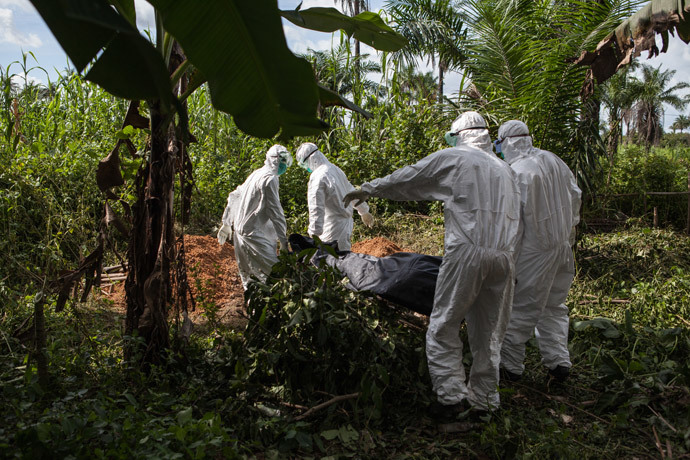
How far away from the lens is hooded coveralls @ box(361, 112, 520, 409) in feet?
10.8

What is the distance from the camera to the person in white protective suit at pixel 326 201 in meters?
5.77

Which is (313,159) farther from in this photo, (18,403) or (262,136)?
(18,403)

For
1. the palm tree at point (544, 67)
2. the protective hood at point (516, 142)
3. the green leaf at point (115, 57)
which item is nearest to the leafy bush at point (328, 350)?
the green leaf at point (115, 57)

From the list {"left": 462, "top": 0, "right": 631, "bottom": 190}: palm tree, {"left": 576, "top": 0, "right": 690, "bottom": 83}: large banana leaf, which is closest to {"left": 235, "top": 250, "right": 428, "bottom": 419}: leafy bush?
{"left": 576, "top": 0, "right": 690, "bottom": 83}: large banana leaf

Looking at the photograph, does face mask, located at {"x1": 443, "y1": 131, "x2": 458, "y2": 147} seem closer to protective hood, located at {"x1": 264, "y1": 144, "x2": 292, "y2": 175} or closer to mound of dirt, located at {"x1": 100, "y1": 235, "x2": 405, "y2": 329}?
protective hood, located at {"x1": 264, "y1": 144, "x2": 292, "y2": 175}

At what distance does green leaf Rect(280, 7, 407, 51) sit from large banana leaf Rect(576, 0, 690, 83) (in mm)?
2700

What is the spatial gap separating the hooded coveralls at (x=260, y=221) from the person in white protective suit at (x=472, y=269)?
2301mm

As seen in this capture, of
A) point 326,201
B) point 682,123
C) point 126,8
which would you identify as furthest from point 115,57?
point 682,123

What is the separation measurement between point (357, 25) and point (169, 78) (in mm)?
2130

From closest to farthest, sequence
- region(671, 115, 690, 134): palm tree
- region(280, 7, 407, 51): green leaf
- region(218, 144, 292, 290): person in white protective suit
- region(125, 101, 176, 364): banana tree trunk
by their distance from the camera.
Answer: region(125, 101, 176, 364): banana tree trunk → region(280, 7, 407, 51): green leaf → region(218, 144, 292, 290): person in white protective suit → region(671, 115, 690, 134): palm tree

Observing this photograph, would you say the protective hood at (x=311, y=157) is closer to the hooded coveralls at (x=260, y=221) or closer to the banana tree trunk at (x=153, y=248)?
the hooded coveralls at (x=260, y=221)

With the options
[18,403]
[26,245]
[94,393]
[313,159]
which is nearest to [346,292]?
[94,393]

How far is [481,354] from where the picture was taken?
346 centimetres

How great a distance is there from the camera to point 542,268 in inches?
160
